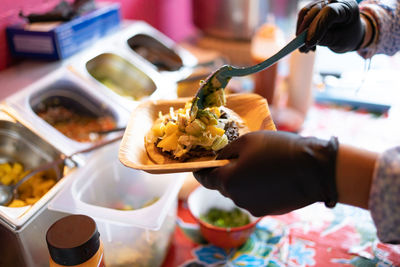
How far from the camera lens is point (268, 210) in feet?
2.38

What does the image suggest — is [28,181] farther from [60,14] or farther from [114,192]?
[60,14]

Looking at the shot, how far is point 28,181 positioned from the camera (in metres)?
1.06

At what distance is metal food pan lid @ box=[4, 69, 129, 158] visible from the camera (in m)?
1.07

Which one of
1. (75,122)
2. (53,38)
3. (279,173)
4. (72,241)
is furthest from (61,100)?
(279,173)

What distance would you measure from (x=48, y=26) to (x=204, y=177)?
90cm

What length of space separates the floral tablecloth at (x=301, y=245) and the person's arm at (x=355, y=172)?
45 centimetres

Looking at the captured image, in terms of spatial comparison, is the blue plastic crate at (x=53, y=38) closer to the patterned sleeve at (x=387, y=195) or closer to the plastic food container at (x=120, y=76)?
the plastic food container at (x=120, y=76)

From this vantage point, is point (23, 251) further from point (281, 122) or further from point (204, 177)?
point (281, 122)

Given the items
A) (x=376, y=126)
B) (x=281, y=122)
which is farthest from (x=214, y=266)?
(x=376, y=126)

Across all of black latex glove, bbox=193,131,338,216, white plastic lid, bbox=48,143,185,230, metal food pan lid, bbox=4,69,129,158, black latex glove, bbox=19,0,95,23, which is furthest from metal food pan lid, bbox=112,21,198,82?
black latex glove, bbox=193,131,338,216

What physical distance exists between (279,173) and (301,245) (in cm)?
52

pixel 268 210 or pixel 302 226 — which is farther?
pixel 302 226

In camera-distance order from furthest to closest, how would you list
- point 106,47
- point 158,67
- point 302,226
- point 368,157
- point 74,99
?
1. point 158,67
2. point 106,47
3. point 74,99
4. point 302,226
5. point 368,157

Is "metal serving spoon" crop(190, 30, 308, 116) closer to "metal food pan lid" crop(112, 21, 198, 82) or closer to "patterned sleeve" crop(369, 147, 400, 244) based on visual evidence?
"patterned sleeve" crop(369, 147, 400, 244)
